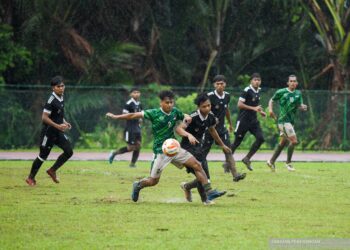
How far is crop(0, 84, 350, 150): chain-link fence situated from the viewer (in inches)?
1265

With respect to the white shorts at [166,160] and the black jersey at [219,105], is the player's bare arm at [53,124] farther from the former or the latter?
the white shorts at [166,160]

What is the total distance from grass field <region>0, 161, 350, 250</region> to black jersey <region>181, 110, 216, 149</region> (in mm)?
938

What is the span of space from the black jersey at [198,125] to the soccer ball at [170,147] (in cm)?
77

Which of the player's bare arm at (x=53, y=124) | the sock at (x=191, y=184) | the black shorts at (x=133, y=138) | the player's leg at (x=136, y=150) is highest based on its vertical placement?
the player's bare arm at (x=53, y=124)

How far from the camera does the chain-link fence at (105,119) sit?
32.1 metres

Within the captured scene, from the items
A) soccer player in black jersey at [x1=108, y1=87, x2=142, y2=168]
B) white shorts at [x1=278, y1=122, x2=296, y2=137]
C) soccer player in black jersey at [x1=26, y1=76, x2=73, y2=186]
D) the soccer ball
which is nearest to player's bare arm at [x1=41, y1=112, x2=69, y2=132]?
soccer player in black jersey at [x1=26, y1=76, x2=73, y2=186]

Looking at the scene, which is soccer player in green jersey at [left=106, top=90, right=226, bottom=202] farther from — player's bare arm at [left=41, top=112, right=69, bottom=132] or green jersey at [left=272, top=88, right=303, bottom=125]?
green jersey at [left=272, top=88, right=303, bottom=125]

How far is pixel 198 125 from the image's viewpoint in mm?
14133

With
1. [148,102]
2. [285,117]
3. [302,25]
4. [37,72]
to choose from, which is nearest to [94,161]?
[285,117]

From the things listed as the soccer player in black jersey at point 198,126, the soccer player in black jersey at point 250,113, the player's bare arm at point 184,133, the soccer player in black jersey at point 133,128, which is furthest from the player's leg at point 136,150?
the player's bare arm at point 184,133

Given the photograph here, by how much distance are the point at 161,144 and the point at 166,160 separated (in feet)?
0.98

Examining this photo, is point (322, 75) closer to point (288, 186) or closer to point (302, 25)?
point (302, 25)

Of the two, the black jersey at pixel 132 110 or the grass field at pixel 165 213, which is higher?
the grass field at pixel 165 213

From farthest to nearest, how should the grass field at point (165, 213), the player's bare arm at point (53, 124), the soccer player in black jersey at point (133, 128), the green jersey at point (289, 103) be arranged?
the soccer player in black jersey at point (133, 128) < the green jersey at point (289, 103) < the player's bare arm at point (53, 124) < the grass field at point (165, 213)
